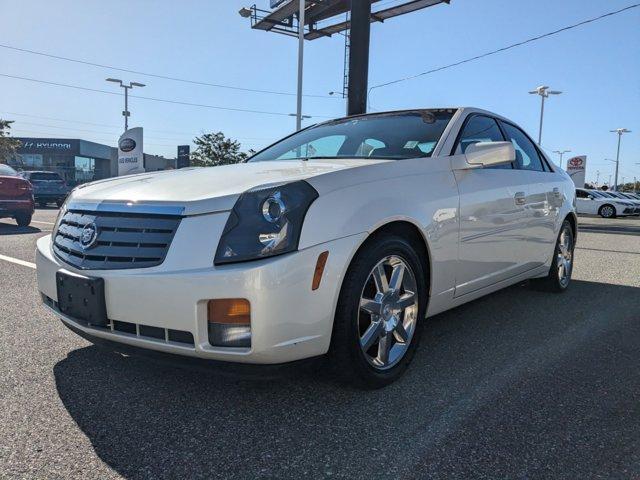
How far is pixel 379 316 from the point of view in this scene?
103 inches

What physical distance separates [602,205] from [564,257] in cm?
2388

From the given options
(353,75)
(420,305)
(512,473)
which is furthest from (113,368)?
(353,75)

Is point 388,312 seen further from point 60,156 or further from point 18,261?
point 60,156

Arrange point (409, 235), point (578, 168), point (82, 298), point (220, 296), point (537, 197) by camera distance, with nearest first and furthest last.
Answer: point (220, 296) < point (82, 298) < point (409, 235) < point (537, 197) < point (578, 168)

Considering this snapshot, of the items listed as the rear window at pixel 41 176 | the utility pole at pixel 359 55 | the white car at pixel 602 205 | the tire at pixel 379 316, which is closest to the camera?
the tire at pixel 379 316

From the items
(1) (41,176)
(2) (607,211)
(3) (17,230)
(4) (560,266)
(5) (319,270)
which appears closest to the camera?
(5) (319,270)

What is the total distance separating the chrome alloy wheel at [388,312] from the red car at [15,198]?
33.9ft

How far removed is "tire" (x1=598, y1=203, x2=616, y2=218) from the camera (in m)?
25.5

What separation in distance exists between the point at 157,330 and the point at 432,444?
4.02ft

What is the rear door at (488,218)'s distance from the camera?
128 inches

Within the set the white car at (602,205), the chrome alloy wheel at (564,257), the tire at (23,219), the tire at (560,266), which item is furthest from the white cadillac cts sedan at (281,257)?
the white car at (602,205)

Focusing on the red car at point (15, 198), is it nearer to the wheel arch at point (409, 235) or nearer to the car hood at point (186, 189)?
the car hood at point (186, 189)

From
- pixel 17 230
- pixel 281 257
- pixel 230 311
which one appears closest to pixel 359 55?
pixel 17 230

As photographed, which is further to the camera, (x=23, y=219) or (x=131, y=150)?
(x=131, y=150)
